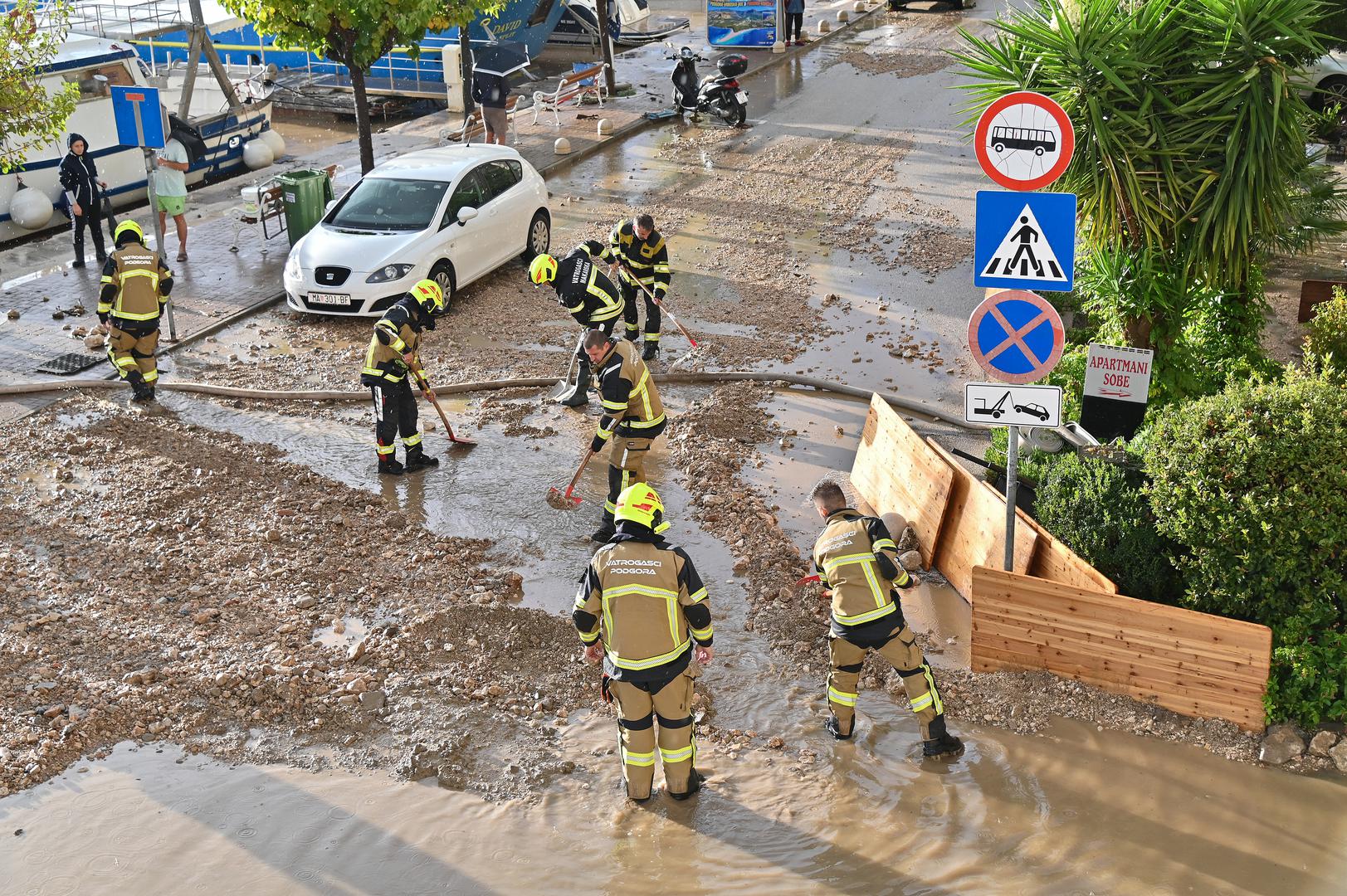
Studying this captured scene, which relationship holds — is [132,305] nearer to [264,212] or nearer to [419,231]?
[419,231]

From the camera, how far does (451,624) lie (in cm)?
801

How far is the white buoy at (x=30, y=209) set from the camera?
16953mm

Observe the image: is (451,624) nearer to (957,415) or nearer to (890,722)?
(890,722)

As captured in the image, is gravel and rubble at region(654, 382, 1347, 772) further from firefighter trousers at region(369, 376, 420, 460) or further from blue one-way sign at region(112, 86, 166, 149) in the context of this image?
blue one-way sign at region(112, 86, 166, 149)

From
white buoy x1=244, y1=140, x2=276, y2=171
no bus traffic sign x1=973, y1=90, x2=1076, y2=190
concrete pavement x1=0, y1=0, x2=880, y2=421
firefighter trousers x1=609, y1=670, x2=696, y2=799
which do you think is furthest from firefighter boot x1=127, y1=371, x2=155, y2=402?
white buoy x1=244, y1=140, x2=276, y2=171

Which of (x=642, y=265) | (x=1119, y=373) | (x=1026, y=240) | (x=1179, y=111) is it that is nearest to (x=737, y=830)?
(x=1026, y=240)

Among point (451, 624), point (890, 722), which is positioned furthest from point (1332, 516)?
point (451, 624)

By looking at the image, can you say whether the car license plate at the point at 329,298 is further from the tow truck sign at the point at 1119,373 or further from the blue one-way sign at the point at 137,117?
the tow truck sign at the point at 1119,373

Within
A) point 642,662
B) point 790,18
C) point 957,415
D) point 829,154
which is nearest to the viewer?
point 642,662

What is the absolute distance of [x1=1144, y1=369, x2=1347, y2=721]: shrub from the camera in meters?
6.75

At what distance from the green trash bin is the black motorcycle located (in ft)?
27.9

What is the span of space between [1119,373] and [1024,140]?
2.96m

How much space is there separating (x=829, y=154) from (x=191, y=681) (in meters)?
15.5

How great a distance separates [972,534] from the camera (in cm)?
845
